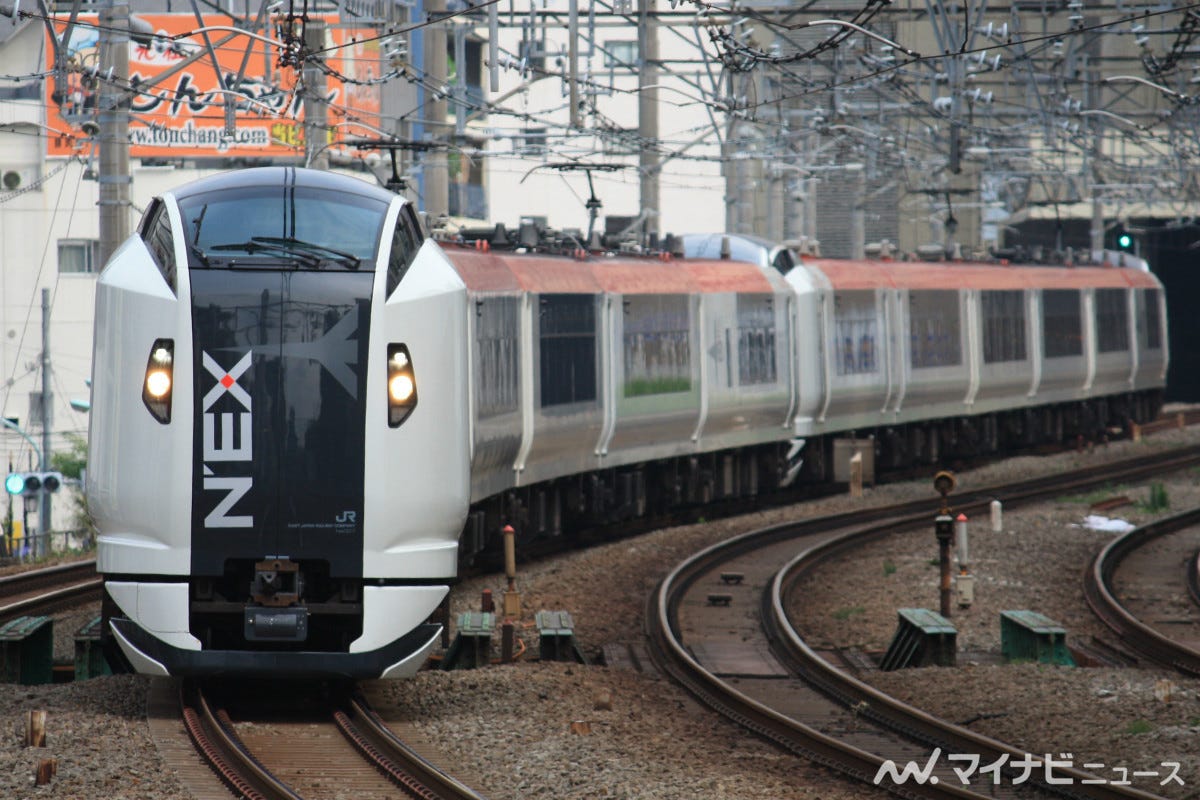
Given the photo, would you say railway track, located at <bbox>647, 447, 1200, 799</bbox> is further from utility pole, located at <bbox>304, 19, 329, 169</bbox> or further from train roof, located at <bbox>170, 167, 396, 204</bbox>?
utility pole, located at <bbox>304, 19, 329, 169</bbox>

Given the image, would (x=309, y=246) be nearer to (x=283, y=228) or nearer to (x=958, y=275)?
(x=283, y=228)

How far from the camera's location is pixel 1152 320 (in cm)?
4591

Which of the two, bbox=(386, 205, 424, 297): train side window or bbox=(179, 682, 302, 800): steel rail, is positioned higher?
bbox=(386, 205, 424, 297): train side window

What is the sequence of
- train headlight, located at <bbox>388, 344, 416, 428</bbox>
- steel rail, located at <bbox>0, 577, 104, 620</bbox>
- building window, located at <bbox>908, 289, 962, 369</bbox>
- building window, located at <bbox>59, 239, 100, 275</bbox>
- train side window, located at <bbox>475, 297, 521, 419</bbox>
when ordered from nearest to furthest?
train headlight, located at <bbox>388, 344, 416, 428</bbox> < steel rail, located at <bbox>0, 577, 104, 620</bbox> < train side window, located at <bbox>475, 297, 521, 419</bbox> < building window, located at <bbox>908, 289, 962, 369</bbox> < building window, located at <bbox>59, 239, 100, 275</bbox>

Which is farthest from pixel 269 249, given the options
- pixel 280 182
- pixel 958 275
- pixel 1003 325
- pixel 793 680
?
pixel 1003 325

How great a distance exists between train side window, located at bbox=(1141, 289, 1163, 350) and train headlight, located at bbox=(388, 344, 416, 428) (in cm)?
3650

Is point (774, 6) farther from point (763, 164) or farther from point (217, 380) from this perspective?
point (763, 164)

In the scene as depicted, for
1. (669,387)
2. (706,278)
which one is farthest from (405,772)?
(706,278)

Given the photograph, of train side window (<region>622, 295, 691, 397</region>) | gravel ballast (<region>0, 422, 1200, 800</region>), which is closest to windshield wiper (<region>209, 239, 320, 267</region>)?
gravel ballast (<region>0, 422, 1200, 800</region>)

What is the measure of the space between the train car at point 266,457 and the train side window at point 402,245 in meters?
0.04

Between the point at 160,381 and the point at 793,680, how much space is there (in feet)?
18.9

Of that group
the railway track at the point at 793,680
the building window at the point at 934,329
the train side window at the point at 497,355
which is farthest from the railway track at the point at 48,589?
the building window at the point at 934,329

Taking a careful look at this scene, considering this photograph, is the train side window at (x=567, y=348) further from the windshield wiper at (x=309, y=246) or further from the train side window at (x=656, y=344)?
the windshield wiper at (x=309, y=246)

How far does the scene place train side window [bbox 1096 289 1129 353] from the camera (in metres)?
41.8
